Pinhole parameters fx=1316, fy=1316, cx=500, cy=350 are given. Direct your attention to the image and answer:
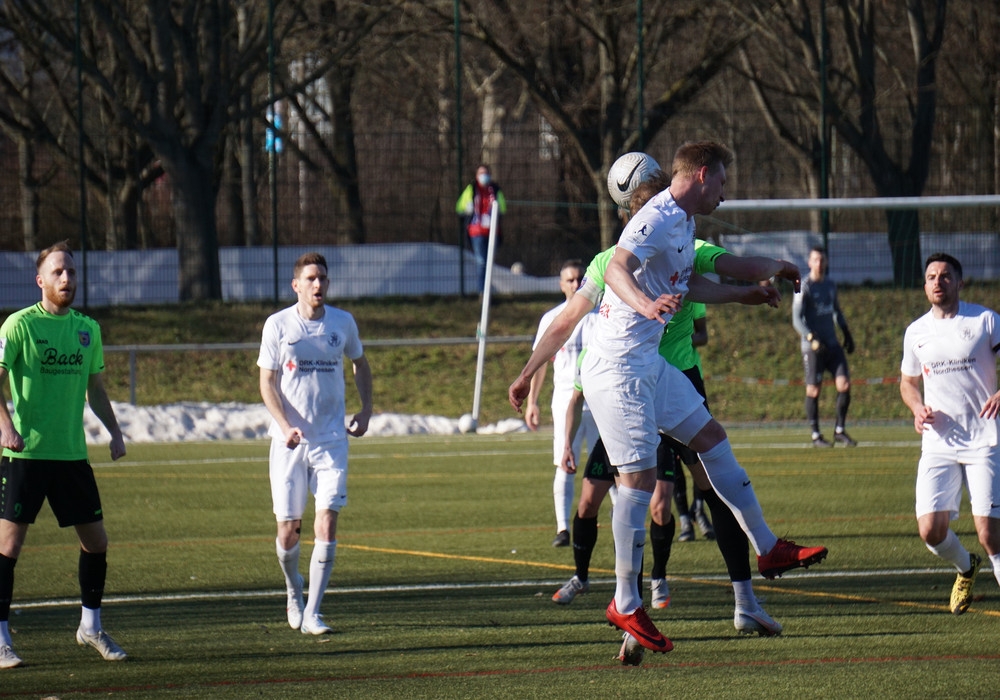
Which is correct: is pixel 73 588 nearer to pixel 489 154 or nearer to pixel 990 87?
pixel 489 154

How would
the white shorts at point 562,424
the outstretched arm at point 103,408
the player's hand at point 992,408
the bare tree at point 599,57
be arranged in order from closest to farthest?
the outstretched arm at point 103,408 → the player's hand at point 992,408 → the white shorts at point 562,424 → the bare tree at point 599,57

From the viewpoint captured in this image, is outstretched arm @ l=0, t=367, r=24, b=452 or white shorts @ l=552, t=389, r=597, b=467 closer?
outstretched arm @ l=0, t=367, r=24, b=452

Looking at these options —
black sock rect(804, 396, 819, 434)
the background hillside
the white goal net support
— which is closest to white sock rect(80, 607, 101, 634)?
black sock rect(804, 396, 819, 434)

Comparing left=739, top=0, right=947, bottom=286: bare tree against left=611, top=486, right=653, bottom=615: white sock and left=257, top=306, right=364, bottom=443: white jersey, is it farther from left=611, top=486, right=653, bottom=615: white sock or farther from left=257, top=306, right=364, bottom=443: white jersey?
left=611, top=486, right=653, bottom=615: white sock

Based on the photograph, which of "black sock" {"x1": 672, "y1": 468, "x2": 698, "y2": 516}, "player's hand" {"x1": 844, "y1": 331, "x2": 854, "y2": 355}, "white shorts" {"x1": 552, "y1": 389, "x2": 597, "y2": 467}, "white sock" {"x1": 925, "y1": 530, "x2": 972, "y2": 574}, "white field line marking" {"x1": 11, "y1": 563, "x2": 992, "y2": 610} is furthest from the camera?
"player's hand" {"x1": 844, "y1": 331, "x2": 854, "y2": 355}

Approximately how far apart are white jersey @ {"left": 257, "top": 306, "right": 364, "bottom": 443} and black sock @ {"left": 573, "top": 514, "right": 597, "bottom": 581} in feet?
5.18

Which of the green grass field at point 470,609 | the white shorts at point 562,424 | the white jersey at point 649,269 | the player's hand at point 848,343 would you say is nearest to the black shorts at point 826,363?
the player's hand at point 848,343

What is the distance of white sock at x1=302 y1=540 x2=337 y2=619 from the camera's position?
755cm

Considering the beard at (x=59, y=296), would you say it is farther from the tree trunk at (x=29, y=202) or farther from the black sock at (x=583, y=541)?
the tree trunk at (x=29, y=202)

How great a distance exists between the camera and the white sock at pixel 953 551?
295 inches

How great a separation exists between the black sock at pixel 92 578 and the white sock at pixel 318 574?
46.0 inches

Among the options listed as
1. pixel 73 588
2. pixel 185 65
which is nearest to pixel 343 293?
pixel 185 65

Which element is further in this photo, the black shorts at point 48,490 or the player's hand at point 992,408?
the player's hand at point 992,408

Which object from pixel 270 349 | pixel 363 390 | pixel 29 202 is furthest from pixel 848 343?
pixel 29 202
